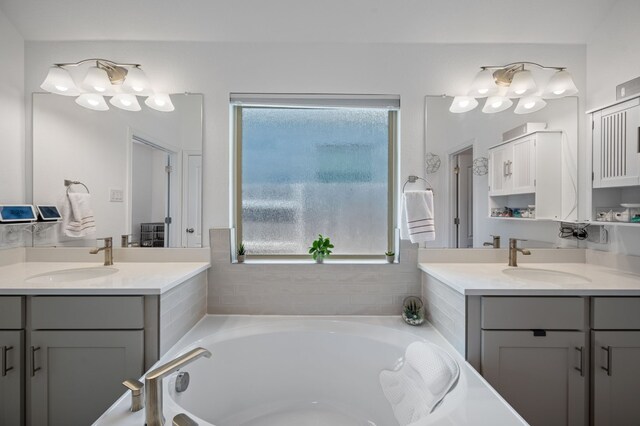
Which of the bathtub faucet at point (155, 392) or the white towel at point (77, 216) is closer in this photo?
the bathtub faucet at point (155, 392)

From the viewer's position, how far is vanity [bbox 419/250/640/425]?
50.4 inches

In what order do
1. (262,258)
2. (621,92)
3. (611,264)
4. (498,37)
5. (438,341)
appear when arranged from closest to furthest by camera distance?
(438,341), (621,92), (611,264), (498,37), (262,258)

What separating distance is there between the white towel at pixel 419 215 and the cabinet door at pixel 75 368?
1.54 meters

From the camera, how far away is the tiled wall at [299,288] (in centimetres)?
184

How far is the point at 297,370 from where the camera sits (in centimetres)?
156

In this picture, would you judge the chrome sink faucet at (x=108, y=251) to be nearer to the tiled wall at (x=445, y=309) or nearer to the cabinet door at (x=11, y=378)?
the cabinet door at (x=11, y=378)

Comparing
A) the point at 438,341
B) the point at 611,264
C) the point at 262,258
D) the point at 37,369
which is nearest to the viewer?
the point at 37,369

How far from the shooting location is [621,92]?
1606mm

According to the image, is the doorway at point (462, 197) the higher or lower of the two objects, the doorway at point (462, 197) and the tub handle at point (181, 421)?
the higher

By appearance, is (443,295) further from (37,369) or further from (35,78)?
(35,78)

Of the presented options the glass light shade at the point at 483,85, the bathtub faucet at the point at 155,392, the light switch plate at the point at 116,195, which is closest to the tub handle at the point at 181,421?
the bathtub faucet at the point at 155,392

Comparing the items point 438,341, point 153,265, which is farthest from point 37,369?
point 438,341

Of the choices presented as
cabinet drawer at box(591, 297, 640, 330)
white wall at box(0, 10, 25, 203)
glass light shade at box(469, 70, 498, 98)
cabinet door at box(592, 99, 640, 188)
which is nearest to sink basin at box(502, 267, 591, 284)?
cabinet drawer at box(591, 297, 640, 330)

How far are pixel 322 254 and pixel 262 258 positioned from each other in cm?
44
